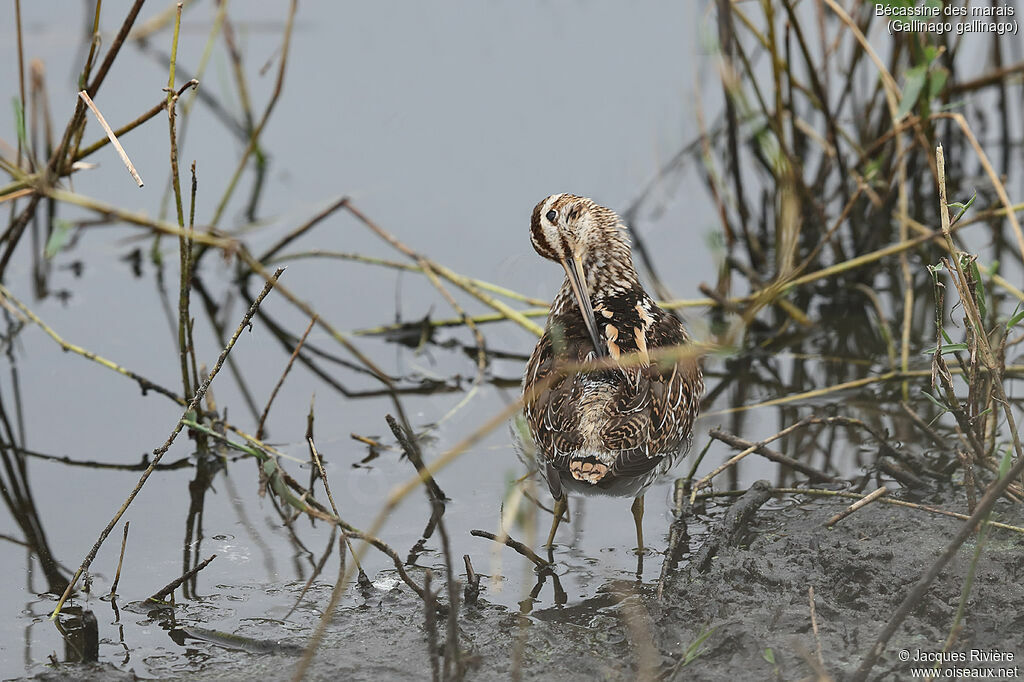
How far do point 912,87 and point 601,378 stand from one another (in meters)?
2.19

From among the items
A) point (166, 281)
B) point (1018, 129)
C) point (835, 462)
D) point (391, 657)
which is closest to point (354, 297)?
point (166, 281)

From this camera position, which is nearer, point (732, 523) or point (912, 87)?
point (732, 523)

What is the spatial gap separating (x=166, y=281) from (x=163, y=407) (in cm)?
145

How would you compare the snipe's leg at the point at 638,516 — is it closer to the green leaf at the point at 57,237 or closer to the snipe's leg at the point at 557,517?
the snipe's leg at the point at 557,517

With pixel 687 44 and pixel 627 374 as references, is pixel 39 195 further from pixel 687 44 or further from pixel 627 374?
pixel 687 44

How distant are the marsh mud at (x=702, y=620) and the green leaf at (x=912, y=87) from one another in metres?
1.96

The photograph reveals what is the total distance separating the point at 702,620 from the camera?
371 cm

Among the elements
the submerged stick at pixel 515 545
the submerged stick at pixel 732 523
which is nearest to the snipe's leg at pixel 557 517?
the submerged stick at pixel 515 545

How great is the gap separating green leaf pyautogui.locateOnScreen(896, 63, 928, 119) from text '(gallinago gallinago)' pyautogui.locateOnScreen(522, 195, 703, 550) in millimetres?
1355

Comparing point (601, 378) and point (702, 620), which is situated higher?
point (601, 378)

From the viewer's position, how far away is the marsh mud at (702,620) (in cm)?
347

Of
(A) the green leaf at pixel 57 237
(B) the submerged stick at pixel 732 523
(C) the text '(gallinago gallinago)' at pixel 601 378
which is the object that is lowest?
(B) the submerged stick at pixel 732 523

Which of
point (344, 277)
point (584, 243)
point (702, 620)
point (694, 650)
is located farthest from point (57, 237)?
point (694, 650)

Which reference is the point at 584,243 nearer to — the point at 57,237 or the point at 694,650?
the point at 694,650
